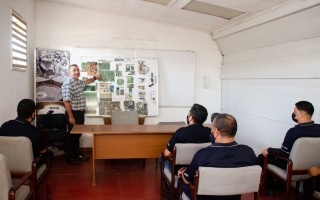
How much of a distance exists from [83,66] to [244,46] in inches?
121

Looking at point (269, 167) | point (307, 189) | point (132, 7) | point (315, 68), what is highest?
point (132, 7)

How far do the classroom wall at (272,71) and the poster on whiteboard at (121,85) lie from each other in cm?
162

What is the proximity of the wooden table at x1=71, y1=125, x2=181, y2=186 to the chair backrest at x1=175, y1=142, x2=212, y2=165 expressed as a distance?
1.10 meters

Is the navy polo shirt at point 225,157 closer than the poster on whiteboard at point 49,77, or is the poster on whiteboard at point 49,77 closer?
the navy polo shirt at point 225,157

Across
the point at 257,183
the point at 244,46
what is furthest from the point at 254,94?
the point at 257,183

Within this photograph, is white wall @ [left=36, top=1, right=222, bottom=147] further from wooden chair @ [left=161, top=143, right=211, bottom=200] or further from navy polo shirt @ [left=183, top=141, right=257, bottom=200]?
navy polo shirt @ [left=183, top=141, right=257, bottom=200]

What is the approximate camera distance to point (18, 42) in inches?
161

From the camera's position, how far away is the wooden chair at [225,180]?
188 cm

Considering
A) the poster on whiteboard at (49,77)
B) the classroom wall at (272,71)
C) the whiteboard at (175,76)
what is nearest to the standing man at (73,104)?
the poster on whiteboard at (49,77)

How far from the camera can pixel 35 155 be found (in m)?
2.86

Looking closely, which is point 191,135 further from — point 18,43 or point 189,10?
point 18,43

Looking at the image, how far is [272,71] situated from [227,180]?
2.84 metres

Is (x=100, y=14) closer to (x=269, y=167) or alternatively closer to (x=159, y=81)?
(x=159, y=81)

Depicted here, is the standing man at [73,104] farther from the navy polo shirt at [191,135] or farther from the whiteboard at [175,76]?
the navy polo shirt at [191,135]
